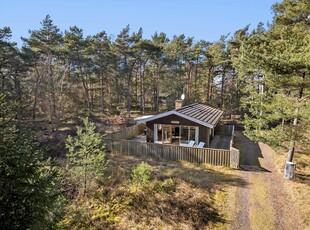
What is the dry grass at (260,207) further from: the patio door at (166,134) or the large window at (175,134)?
the patio door at (166,134)

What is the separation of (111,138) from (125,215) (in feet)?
29.8

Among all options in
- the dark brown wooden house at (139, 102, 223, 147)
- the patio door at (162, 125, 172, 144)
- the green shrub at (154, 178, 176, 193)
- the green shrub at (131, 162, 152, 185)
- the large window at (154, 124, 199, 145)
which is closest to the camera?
the green shrub at (154, 178, 176, 193)

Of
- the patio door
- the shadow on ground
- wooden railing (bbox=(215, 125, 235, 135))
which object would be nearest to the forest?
the shadow on ground

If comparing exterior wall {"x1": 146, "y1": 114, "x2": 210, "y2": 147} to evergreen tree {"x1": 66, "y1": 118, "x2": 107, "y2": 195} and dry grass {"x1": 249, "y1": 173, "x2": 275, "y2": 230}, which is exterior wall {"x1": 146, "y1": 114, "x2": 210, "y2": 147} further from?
evergreen tree {"x1": 66, "y1": 118, "x2": 107, "y2": 195}

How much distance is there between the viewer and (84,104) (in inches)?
1479

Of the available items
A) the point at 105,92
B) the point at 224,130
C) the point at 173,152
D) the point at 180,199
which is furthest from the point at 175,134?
the point at 105,92

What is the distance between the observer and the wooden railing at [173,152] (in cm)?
1238

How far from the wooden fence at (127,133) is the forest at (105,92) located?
2006 mm

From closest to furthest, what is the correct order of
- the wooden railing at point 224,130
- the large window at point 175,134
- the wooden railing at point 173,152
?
the wooden railing at point 173,152, the large window at point 175,134, the wooden railing at point 224,130

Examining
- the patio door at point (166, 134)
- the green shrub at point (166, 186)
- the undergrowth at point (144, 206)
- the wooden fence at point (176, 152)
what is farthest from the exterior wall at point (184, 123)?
the green shrub at point (166, 186)

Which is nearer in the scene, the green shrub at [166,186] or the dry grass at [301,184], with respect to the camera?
the dry grass at [301,184]

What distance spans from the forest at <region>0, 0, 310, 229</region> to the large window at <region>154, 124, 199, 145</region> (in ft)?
14.9

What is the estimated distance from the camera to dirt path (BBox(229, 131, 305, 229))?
7.27 metres

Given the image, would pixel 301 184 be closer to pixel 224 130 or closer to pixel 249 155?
pixel 249 155
